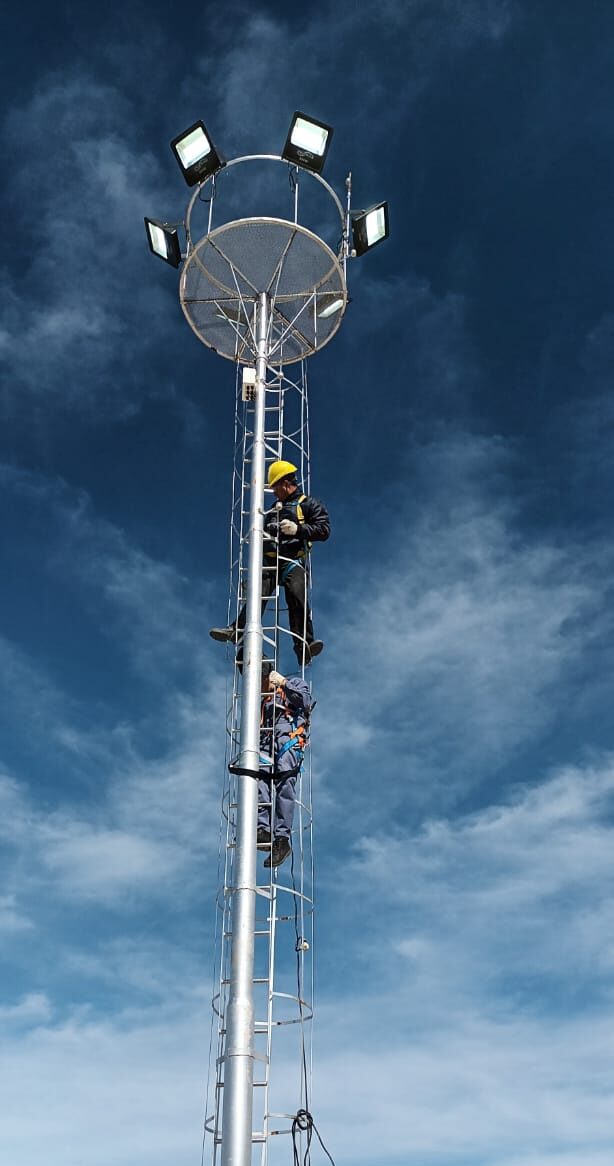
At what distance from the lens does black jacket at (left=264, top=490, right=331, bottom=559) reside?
14.7 m

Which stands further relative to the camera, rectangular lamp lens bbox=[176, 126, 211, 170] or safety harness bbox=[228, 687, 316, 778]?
rectangular lamp lens bbox=[176, 126, 211, 170]

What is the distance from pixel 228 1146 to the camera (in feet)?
32.8

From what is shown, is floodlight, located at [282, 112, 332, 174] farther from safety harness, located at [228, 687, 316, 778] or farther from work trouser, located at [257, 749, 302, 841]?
work trouser, located at [257, 749, 302, 841]

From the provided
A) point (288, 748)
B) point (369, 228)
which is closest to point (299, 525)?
point (288, 748)

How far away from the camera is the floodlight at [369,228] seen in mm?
14992

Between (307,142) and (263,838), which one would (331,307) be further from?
(263,838)

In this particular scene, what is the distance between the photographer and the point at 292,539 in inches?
578

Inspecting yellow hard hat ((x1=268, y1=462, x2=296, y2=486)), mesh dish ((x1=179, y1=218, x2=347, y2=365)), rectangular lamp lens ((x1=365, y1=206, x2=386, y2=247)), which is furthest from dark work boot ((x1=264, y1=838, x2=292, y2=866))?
rectangular lamp lens ((x1=365, y1=206, x2=386, y2=247))

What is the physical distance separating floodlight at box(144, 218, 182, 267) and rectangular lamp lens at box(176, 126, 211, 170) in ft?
3.02

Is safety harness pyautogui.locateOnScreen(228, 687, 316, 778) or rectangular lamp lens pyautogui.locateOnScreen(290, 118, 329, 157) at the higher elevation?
rectangular lamp lens pyautogui.locateOnScreen(290, 118, 329, 157)

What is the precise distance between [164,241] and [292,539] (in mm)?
4932

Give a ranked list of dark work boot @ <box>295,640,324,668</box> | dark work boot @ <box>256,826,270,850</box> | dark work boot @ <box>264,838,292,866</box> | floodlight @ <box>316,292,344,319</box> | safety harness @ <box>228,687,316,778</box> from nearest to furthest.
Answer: safety harness @ <box>228,687,316,778</box> < dark work boot @ <box>256,826,270,850</box> < dark work boot @ <box>264,838,292,866</box> < dark work boot @ <box>295,640,324,668</box> < floodlight @ <box>316,292,344,319</box>

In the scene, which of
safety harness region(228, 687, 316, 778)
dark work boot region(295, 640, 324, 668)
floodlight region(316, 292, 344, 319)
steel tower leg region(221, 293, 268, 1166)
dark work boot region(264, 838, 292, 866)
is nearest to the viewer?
steel tower leg region(221, 293, 268, 1166)

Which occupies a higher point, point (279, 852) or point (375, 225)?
point (375, 225)
